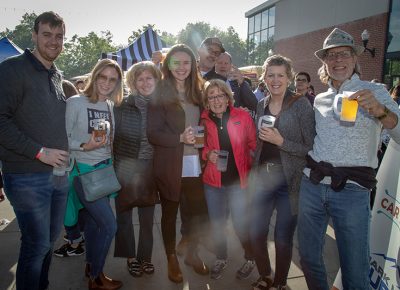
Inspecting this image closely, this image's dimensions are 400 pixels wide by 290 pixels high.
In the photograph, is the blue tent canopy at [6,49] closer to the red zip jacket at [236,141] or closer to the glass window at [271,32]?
the red zip jacket at [236,141]

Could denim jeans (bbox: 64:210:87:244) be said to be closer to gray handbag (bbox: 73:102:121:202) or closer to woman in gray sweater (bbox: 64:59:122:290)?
woman in gray sweater (bbox: 64:59:122:290)

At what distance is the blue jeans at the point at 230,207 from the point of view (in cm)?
318

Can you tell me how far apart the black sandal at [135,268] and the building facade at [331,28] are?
54.9 feet

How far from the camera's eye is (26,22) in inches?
3250

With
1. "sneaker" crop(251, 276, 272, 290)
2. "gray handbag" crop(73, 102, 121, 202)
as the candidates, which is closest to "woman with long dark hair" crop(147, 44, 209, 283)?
"gray handbag" crop(73, 102, 121, 202)

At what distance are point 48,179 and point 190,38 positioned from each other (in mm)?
91770

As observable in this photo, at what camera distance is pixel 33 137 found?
2271 millimetres

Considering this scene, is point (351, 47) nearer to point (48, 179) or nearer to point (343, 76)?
point (343, 76)

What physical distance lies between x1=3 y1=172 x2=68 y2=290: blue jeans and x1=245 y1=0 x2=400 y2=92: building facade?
57.4ft

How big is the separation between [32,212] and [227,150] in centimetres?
182

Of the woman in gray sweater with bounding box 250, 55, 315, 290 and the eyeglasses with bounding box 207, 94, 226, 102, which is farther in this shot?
the eyeglasses with bounding box 207, 94, 226, 102

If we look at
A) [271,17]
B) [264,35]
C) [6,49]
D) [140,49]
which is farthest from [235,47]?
[6,49]

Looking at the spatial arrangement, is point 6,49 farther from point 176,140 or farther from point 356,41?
point 356,41

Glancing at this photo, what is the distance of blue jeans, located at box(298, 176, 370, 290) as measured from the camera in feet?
7.14
